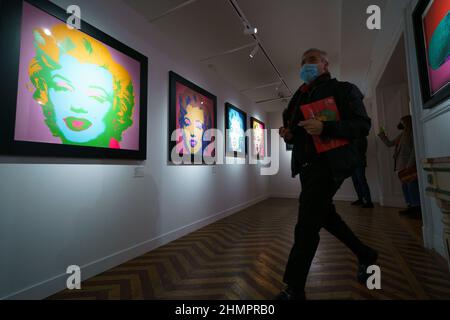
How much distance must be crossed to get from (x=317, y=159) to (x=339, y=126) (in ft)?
0.69

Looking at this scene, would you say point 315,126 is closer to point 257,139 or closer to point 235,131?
point 235,131

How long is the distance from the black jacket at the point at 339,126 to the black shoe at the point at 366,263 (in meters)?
0.68

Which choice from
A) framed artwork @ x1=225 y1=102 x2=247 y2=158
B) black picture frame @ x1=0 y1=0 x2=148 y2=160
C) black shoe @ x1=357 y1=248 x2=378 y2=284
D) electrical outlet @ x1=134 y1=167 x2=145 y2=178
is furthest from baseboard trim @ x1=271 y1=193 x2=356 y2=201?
black picture frame @ x1=0 y1=0 x2=148 y2=160

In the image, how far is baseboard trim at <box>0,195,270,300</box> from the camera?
4.38ft

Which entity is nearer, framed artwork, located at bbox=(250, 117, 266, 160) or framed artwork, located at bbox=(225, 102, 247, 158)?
framed artwork, located at bbox=(225, 102, 247, 158)

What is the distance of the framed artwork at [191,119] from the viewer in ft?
8.56

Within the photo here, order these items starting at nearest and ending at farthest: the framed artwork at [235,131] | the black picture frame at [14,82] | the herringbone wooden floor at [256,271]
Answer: the black picture frame at [14,82], the herringbone wooden floor at [256,271], the framed artwork at [235,131]

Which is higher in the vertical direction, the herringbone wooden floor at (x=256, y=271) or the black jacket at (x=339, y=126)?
the black jacket at (x=339, y=126)

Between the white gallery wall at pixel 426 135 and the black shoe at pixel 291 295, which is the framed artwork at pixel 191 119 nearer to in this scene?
the black shoe at pixel 291 295

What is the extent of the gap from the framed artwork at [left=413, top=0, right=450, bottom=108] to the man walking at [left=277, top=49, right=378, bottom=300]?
2.57ft

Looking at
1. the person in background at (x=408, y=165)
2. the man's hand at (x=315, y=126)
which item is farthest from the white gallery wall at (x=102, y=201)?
the person in background at (x=408, y=165)

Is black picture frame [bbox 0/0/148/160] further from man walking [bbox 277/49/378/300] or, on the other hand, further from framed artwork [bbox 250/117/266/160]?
framed artwork [bbox 250/117/266/160]

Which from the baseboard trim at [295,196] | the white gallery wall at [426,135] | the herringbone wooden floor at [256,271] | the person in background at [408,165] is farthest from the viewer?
the baseboard trim at [295,196]

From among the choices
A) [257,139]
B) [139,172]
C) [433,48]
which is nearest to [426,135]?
[433,48]
